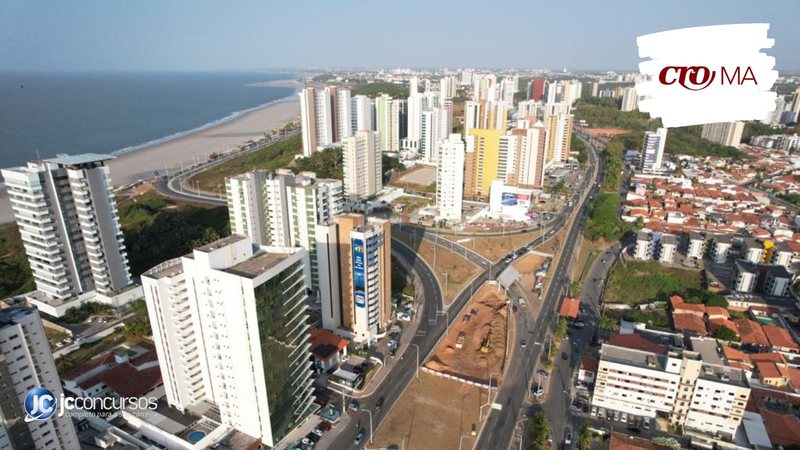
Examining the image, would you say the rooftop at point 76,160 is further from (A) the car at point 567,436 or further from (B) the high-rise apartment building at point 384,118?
(B) the high-rise apartment building at point 384,118

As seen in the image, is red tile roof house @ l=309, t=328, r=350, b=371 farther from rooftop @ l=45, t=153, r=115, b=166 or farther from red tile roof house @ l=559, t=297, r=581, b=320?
rooftop @ l=45, t=153, r=115, b=166

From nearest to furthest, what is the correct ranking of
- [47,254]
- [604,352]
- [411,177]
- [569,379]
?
1. [604,352]
2. [569,379]
3. [47,254]
4. [411,177]

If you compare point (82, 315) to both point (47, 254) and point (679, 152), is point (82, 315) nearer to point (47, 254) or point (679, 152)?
point (47, 254)

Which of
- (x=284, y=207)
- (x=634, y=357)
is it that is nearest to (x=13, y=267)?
(x=284, y=207)

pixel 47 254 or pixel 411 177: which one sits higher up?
pixel 47 254

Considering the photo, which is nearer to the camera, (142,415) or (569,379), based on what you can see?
(142,415)

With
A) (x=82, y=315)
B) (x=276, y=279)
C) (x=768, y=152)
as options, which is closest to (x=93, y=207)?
(x=82, y=315)
